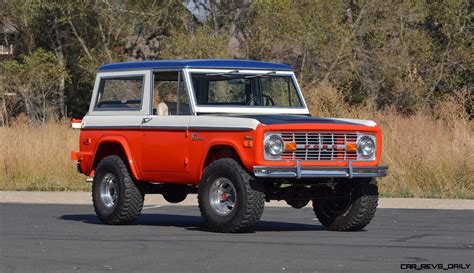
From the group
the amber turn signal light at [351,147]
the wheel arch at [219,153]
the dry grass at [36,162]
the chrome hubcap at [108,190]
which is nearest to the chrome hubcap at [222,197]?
the wheel arch at [219,153]

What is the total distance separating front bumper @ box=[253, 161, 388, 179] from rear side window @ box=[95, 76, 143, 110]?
2936mm

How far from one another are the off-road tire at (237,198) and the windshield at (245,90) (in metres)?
1.41

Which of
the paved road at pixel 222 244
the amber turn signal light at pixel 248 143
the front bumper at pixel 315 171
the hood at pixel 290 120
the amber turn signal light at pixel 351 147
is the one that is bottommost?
the paved road at pixel 222 244

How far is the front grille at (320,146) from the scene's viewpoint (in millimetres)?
14234

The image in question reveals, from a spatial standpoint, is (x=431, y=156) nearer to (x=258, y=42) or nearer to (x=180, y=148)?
(x=180, y=148)

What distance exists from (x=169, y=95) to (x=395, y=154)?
28.6 ft

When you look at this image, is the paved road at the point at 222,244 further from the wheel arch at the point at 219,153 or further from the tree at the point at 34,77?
the tree at the point at 34,77

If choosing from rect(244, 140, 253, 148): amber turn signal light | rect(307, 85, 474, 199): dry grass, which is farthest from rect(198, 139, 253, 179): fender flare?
rect(307, 85, 474, 199): dry grass

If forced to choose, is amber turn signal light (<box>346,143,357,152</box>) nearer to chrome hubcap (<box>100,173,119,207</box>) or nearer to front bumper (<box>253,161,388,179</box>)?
front bumper (<box>253,161,388,179</box>)

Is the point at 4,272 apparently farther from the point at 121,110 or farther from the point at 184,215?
the point at 184,215

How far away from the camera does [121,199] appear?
51.5ft

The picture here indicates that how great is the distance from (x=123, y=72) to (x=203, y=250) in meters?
4.87

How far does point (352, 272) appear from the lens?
34.4 feet

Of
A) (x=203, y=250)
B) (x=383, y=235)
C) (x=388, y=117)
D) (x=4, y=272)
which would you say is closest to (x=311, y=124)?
(x=383, y=235)
